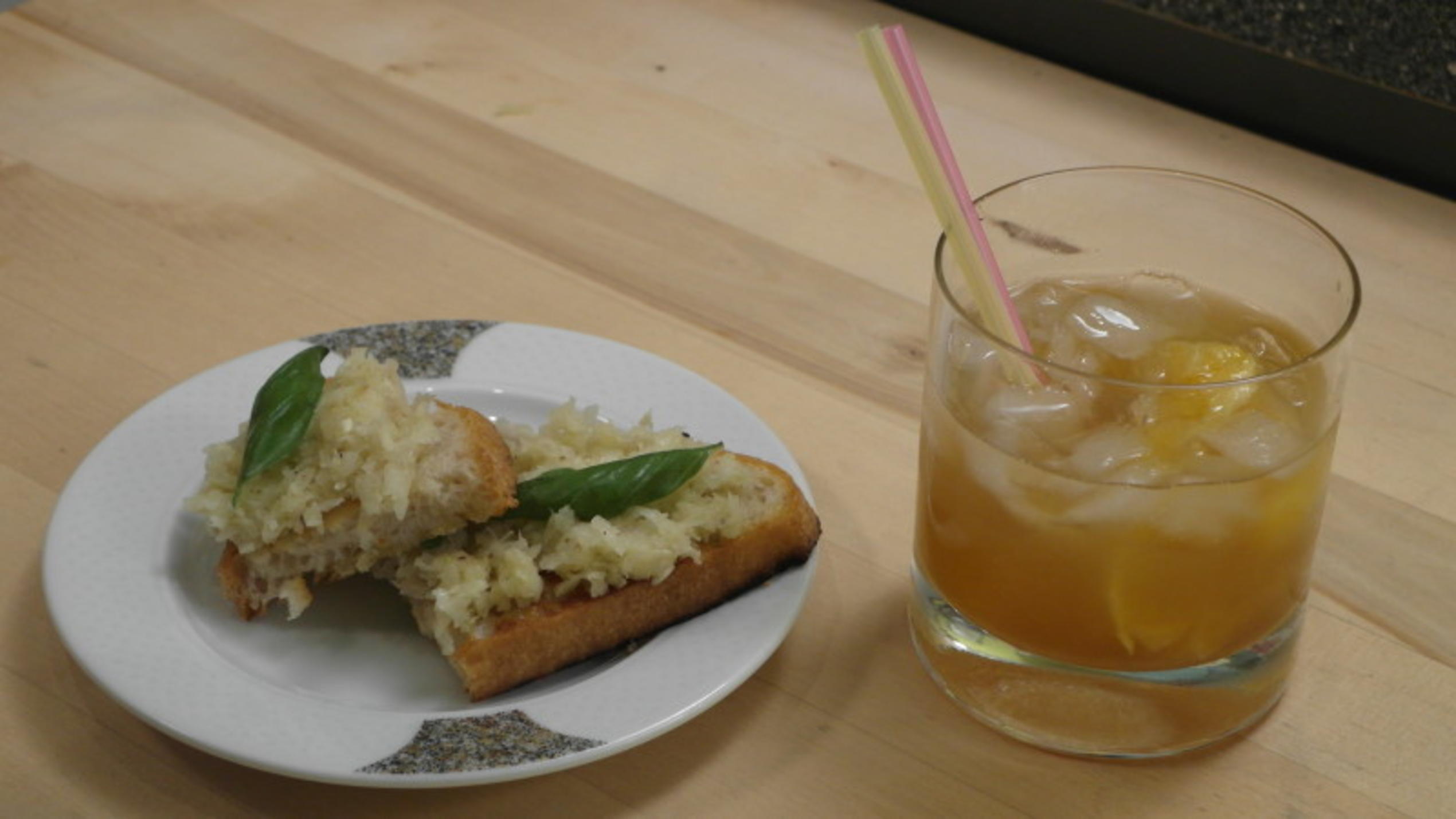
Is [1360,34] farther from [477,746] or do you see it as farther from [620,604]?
[477,746]

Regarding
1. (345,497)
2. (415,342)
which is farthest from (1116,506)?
(415,342)

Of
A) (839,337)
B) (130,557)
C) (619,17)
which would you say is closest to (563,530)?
(130,557)

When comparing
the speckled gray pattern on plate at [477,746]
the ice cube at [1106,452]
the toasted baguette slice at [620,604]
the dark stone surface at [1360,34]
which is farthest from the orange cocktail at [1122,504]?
the dark stone surface at [1360,34]

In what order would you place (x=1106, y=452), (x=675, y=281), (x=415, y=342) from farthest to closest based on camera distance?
(x=675, y=281) → (x=415, y=342) → (x=1106, y=452)

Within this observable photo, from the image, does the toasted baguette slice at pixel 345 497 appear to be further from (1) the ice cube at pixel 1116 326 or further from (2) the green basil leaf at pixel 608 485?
(1) the ice cube at pixel 1116 326

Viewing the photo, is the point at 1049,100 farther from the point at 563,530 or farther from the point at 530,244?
the point at 563,530

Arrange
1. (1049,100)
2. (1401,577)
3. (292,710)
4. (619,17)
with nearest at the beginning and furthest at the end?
1. (292,710)
2. (1401,577)
3. (1049,100)
4. (619,17)
